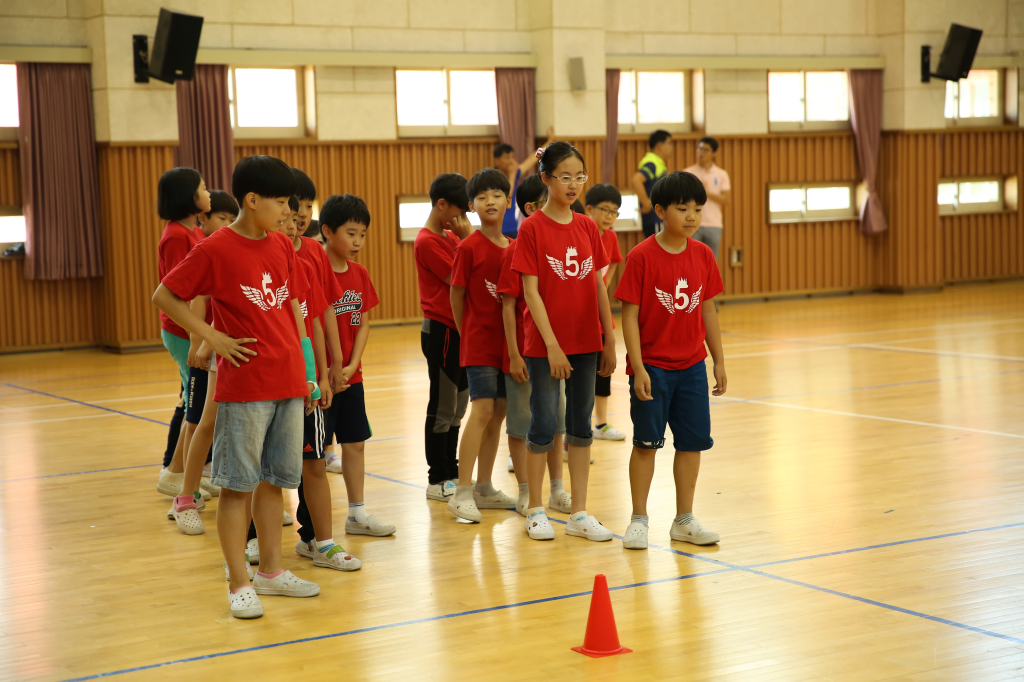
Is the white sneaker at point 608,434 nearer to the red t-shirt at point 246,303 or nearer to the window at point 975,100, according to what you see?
the red t-shirt at point 246,303

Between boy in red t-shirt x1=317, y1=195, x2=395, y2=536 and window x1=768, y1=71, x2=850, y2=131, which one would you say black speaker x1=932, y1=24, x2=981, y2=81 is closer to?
window x1=768, y1=71, x2=850, y2=131

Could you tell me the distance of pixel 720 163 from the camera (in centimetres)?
1359

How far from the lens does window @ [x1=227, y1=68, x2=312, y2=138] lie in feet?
37.1

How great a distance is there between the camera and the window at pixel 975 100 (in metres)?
14.9

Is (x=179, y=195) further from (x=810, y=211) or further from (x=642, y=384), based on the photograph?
(x=810, y=211)

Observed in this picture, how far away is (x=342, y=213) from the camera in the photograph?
4.12 metres

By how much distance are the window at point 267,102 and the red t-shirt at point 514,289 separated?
7520 millimetres

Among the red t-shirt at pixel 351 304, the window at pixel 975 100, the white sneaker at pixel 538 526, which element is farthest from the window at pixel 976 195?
the red t-shirt at pixel 351 304

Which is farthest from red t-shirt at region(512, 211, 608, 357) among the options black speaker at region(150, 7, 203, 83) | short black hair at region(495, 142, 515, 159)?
black speaker at region(150, 7, 203, 83)

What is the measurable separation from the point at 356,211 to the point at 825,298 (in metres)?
11.2

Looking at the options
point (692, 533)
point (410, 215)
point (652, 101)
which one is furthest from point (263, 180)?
point (652, 101)

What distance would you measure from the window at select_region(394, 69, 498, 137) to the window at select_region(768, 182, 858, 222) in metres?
3.79

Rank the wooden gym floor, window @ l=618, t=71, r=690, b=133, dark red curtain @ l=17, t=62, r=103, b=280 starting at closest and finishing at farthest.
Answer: the wooden gym floor
dark red curtain @ l=17, t=62, r=103, b=280
window @ l=618, t=71, r=690, b=133

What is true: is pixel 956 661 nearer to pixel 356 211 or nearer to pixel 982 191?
pixel 356 211
